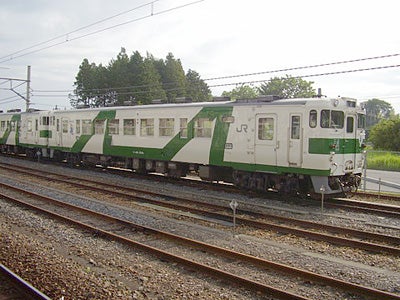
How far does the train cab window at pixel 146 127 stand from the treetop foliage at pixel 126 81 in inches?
1593

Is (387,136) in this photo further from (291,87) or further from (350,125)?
(291,87)

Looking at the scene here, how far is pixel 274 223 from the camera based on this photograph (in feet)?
35.2

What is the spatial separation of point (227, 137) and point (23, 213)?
728 cm

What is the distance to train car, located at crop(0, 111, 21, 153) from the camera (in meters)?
30.6

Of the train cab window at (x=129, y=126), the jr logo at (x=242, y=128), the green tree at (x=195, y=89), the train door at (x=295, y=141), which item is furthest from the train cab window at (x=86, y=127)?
the green tree at (x=195, y=89)

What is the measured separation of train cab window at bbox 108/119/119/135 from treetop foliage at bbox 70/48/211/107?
38.4 m

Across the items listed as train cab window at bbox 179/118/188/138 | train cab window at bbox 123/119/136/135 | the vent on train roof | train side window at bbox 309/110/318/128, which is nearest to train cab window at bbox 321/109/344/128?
train side window at bbox 309/110/318/128

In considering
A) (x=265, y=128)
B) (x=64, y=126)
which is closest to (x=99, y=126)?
(x=64, y=126)

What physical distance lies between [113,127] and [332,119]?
11.3 metres

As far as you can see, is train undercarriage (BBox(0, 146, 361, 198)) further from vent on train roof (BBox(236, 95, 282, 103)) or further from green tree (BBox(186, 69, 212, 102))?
green tree (BBox(186, 69, 212, 102))

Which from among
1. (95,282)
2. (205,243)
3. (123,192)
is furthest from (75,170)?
(95,282)

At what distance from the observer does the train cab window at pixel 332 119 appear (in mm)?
12953

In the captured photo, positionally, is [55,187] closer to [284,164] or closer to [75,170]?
[75,170]

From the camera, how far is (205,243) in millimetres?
8453
